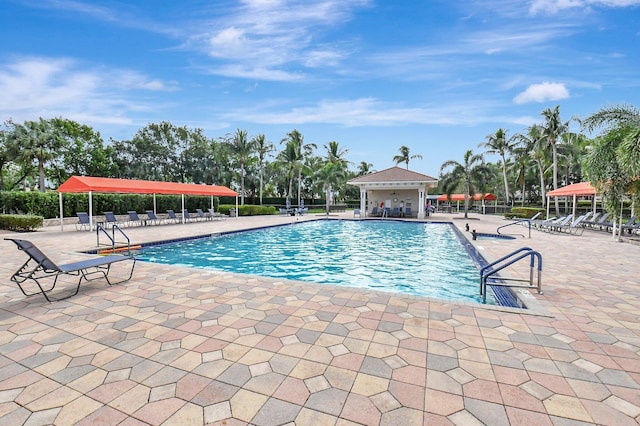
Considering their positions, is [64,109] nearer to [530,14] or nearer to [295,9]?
[295,9]

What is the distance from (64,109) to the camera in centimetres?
2847

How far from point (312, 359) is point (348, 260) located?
6.49 m

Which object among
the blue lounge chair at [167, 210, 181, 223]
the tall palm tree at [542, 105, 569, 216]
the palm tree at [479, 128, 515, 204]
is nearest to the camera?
the blue lounge chair at [167, 210, 181, 223]

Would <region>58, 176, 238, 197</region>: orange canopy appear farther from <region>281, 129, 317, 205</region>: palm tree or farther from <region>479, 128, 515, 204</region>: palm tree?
<region>479, 128, 515, 204</region>: palm tree

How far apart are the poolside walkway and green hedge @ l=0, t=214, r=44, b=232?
38.8 ft

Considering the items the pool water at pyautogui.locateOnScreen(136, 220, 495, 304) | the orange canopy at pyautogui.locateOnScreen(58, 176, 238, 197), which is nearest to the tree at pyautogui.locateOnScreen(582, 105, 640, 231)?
the pool water at pyautogui.locateOnScreen(136, 220, 495, 304)

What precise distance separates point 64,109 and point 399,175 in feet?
101

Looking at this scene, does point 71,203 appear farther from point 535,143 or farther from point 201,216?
point 535,143

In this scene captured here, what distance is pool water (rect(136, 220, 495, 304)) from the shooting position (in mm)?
6883

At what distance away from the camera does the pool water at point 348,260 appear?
6.88 m

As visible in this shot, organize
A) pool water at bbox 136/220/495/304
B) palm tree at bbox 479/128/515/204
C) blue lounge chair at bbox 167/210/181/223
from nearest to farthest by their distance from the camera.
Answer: pool water at bbox 136/220/495/304 → blue lounge chair at bbox 167/210/181/223 → palm tree at bbox 479/128/515/204

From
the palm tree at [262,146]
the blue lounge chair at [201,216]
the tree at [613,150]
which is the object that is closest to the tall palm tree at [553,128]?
the tree at [613,150]

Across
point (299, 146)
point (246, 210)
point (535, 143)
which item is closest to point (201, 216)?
point (246, 210)

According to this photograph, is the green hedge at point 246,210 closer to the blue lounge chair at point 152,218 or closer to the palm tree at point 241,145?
the palm tree at point 241,145
